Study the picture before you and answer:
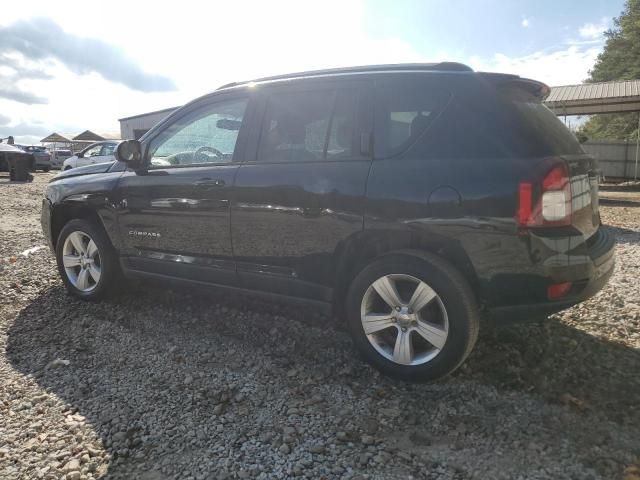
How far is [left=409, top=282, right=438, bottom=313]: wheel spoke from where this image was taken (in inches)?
108

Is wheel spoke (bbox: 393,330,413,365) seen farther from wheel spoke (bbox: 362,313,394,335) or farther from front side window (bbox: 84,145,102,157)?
front side window (bbox: 84,145,102,157)

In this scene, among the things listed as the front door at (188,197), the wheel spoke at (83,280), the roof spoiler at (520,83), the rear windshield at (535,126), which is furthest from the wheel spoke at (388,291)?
the wheel spoke at (83,280)

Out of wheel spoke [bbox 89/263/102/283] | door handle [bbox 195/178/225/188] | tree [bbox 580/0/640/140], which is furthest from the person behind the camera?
tree [bbox 580/0/640/140]

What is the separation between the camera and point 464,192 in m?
2.62

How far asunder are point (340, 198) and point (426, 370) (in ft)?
3.78

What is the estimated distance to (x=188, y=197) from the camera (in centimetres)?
362

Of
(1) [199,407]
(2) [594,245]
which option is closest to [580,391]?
(2) [594,245]

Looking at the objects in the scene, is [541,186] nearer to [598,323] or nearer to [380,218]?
[380,218]

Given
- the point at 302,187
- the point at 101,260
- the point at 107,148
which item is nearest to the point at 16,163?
the point at 107,148

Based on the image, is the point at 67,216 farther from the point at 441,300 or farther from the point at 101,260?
the point at 441,300

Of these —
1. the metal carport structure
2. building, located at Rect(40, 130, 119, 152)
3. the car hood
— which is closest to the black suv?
the car hood

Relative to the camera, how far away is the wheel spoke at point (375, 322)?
290 centimetres

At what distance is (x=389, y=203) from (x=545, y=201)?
0.84m

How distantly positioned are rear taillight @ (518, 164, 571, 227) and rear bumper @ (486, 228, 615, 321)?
0.27 meters
